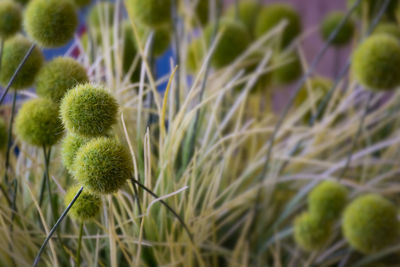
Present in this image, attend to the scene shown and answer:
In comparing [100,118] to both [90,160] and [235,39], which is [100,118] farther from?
[235,39]

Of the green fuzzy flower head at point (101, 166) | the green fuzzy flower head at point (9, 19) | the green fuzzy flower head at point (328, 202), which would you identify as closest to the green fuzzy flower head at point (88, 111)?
the green fuzzy flower head at point (101, 166)

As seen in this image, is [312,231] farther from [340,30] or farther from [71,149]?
[340,30]

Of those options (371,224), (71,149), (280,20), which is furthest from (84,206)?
(280,20)

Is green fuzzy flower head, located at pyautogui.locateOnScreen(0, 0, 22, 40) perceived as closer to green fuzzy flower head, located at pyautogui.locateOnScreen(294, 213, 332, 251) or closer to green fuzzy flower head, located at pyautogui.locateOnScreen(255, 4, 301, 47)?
green fuzzy flower head, located at pyautogui.locateOnScreen(294, 213, 332, 251)

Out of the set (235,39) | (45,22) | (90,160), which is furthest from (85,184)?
(235,39)

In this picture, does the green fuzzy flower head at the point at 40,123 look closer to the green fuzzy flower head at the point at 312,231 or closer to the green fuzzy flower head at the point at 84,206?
the green fuzzy flower head at the point at 84,206

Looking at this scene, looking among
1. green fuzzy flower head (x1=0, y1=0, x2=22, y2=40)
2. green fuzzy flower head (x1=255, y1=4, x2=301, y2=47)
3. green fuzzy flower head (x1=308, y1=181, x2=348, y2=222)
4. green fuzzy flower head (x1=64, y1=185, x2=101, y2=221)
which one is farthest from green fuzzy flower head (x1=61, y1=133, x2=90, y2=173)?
green fuzzy flower head (x1=255, y1=4, x2=301, y2=47)
